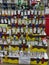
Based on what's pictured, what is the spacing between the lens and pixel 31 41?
3270 millimetres

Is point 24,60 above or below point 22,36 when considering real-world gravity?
below

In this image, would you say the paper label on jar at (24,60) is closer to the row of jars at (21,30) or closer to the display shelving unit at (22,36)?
the display shelving unit at (22,36)

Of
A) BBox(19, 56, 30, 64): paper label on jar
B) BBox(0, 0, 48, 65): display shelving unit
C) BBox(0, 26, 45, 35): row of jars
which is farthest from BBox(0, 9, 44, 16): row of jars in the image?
BBox(19, 56, 30, 64): paper label on jar

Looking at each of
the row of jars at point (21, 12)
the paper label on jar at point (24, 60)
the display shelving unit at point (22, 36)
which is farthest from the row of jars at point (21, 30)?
the paper label on jar at point (24, 60)

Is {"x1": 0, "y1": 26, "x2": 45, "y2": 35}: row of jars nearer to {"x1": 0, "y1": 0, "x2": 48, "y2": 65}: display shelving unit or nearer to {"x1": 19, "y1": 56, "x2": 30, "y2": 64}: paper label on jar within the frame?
{"x1": 0, "y1": 0, "x2": 48, "y2": 65}: display shelving unit

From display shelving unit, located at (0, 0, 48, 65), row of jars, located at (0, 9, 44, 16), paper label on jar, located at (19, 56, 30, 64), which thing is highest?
row of jars, located at (0, 9, 44, 16)

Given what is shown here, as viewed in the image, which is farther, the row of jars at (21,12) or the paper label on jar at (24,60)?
the paper label on jar at (24,60)

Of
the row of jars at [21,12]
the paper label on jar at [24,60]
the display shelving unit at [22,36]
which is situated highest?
the row of jars at [21,12]

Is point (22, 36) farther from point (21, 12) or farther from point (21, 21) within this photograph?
point (21, 12)

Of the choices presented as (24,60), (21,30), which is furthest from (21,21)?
(24,60)

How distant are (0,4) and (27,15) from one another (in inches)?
17.5

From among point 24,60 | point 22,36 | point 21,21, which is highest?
point 21,21

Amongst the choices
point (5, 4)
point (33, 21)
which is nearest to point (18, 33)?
point (33, 21)

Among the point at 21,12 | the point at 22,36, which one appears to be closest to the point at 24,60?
the point at 22,36
